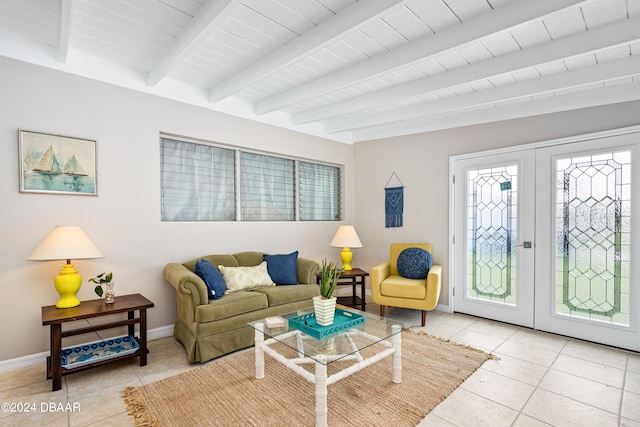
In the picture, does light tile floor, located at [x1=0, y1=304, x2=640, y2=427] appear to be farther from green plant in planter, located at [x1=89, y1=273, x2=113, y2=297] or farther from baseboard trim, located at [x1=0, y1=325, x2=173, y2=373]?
green plant in planter, located at [x1=89, y1=273, x2=113, y2=297]

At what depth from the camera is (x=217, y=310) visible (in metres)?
2.81

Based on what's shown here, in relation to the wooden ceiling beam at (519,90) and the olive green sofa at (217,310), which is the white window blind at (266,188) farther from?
the wooden ceiling beam at (519,90)

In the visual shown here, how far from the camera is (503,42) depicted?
2.48 meters

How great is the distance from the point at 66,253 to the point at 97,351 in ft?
2.73

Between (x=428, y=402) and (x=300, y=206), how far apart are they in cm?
308

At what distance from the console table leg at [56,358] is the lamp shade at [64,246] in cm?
52

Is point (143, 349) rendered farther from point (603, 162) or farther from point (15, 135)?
point (603, 162)

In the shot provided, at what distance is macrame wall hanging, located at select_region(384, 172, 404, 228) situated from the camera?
471 cm

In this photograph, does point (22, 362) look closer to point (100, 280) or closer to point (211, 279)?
point (100, 280)

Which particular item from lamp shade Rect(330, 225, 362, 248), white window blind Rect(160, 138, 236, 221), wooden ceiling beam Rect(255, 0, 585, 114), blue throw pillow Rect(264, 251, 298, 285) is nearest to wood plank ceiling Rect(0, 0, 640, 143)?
wooden ceiling beam Rect(255, 0, 585, 114)

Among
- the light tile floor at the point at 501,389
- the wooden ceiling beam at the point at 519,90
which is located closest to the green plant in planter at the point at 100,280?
the light tile floor at the point at 501,389

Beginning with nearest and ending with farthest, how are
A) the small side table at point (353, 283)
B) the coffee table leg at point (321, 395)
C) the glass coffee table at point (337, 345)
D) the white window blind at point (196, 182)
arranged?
the coffee table leg at point (321, 395) → the glass coffee table at point (337, 345) → the white window blind at point (196, 182) → the small side table at point (353, 283)

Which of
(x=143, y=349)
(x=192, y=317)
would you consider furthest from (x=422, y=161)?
(x=143, y=349)

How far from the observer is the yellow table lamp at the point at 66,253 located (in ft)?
8.18
